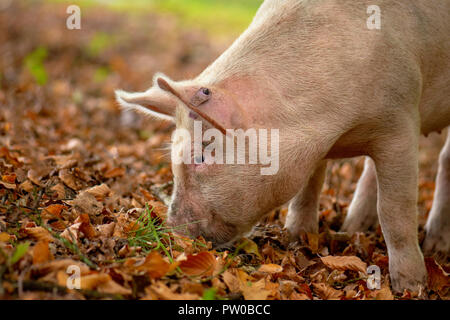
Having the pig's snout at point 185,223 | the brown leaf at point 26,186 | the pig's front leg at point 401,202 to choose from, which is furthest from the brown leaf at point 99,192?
the pig's front leg at point 401,202

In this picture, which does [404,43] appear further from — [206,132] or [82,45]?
[82,45]

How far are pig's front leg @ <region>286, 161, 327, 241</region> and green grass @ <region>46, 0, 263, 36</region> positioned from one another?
1112 cm

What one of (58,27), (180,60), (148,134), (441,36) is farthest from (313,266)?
(58,27)

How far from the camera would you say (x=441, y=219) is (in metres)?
4.87

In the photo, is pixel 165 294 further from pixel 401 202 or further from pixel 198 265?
pixel 401 202

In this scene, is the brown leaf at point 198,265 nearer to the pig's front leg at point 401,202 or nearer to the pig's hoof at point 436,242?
the pig's front leg at point 401,202

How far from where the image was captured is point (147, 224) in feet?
12.4

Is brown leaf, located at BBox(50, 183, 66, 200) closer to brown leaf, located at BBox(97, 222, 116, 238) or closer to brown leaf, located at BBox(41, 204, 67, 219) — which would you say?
brown leaf, located at BBox(41, 204, 67, 219)

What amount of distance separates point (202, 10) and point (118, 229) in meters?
16.4

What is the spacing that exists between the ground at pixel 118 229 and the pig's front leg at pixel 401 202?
14 cm

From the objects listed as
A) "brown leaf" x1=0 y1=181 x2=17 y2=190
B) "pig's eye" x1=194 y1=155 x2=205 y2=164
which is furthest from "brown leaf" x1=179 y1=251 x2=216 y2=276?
"brown leaf" x1=0 y1=181 x2=17 y2=190

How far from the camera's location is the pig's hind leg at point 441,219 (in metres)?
4.82

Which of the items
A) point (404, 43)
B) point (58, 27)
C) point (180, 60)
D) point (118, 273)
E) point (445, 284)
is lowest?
Answer: point (445, 284)
